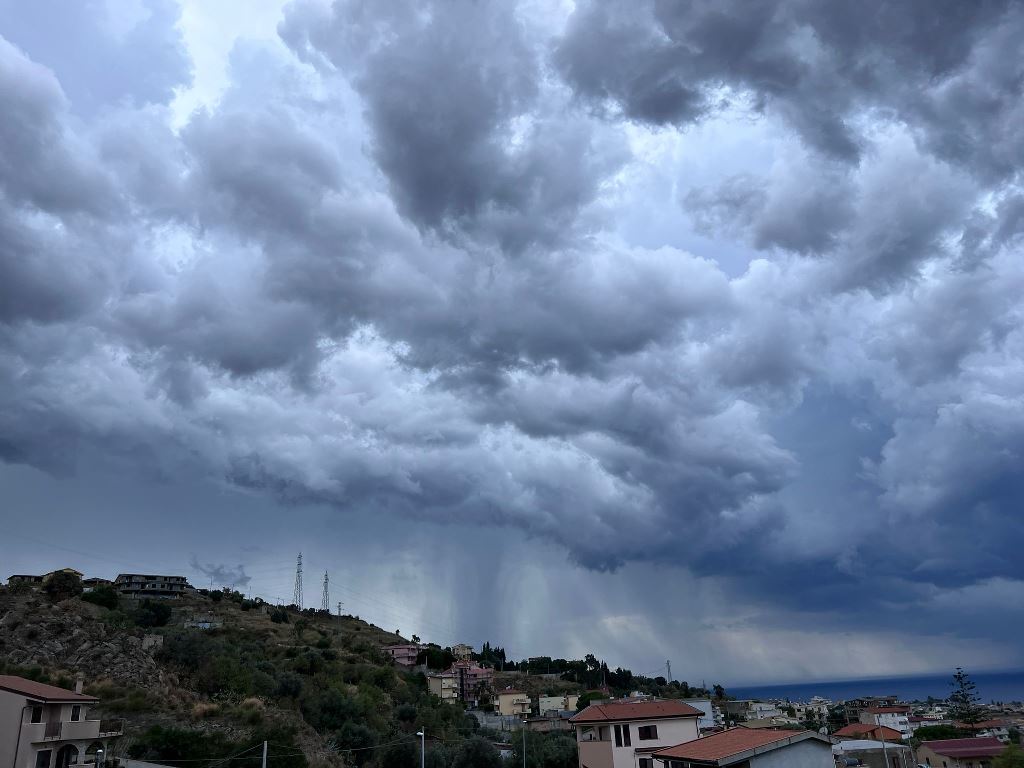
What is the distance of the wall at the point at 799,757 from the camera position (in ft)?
101

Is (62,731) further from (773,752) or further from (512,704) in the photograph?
(512,704)

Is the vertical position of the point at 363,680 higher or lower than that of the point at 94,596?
lower

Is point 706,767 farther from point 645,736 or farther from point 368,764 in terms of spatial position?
point 368,764

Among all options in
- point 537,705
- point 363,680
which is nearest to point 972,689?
point 537,705

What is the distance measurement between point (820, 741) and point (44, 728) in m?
46.9

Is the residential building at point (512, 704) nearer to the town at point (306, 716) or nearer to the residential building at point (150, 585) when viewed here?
the town at point (306, 716)

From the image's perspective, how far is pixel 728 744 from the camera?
3372 centimetres

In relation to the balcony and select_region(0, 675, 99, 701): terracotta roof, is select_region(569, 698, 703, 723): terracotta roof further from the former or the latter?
select_region(0, 675, 99, 701): terracotta roof

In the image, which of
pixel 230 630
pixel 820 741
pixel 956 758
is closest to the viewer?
pixel 820 741

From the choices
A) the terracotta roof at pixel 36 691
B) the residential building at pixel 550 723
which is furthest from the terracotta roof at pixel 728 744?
the residential building at pixel 550 723

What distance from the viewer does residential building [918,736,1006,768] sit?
250ft

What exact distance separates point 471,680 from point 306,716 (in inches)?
3623

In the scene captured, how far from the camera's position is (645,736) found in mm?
50031

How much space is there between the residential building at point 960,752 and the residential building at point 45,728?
7912 centimetres
